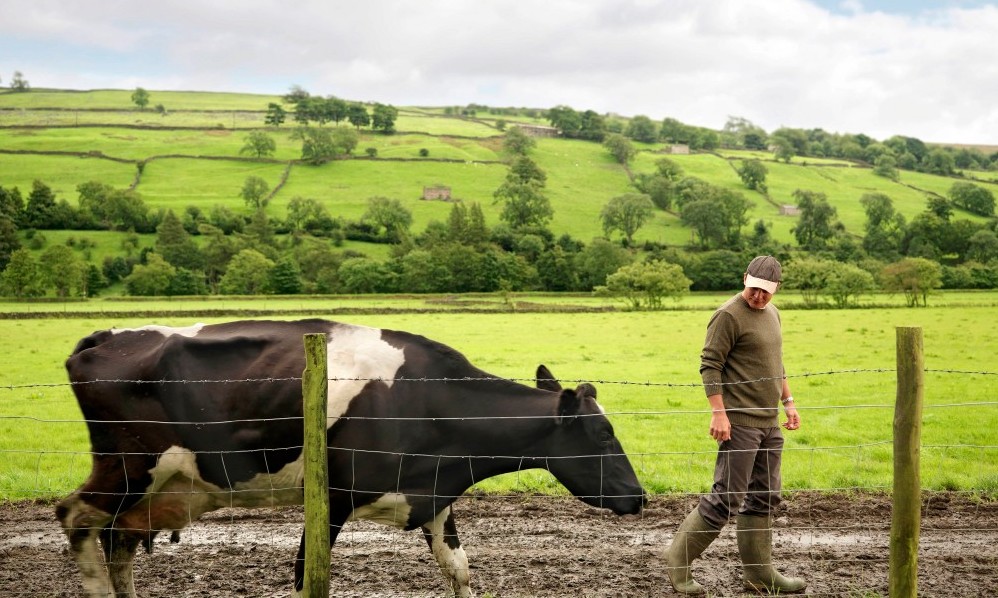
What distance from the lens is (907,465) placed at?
624cm

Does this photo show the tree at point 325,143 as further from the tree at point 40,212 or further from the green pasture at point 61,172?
the tree at point 40,212

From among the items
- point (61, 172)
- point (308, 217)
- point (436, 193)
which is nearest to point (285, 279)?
point (308, 217)

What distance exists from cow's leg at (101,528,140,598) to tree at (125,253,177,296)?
8870 cm

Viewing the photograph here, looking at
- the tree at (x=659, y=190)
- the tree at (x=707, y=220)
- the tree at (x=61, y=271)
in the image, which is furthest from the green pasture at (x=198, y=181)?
the tree at (x=707, y=220)

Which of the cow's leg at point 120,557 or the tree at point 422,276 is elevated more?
the cow's leg at point 120,557

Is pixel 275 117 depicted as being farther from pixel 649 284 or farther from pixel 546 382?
pixel 546 382

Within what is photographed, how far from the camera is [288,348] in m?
7.90

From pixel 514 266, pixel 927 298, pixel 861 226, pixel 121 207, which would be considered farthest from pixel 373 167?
pixel 927 298

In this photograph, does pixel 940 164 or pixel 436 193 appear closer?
pixel 436 193

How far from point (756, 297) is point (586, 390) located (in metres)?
1.79

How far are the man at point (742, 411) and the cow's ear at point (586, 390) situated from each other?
1074 mm

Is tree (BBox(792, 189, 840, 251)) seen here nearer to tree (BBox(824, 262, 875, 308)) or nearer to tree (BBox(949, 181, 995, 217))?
tree (BBox(949, 181, 995, 217))

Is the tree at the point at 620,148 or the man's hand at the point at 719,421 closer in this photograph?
the man's hand at the point at 719,421

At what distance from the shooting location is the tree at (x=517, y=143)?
176 metres
